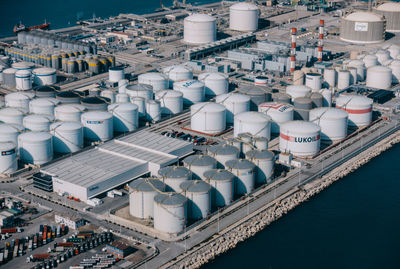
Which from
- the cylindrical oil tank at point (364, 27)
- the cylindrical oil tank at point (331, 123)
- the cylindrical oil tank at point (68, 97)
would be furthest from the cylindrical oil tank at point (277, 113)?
the cylindrical oil tank at point (364, 27)

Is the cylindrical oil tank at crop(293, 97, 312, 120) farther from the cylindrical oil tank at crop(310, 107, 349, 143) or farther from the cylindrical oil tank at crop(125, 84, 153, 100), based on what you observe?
the cylindrical oil tank at crop(125, 84, 153, 100)

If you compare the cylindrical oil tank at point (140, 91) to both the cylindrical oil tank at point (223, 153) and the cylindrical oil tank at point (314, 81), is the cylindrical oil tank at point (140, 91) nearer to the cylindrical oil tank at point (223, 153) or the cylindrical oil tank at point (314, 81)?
the cylindrical oil tank at point (223, 153)

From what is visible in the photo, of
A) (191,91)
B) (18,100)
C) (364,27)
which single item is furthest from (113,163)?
(364,27)

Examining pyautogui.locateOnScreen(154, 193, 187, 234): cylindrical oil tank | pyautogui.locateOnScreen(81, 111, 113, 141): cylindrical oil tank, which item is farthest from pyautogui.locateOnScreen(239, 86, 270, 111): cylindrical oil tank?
pyautogui.locateOnScreen(154, 193, 187, 234): cylindrical oil tank

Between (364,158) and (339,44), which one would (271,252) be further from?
(339,44)

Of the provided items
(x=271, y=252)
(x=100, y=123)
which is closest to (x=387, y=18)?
(x=100, y=123)
